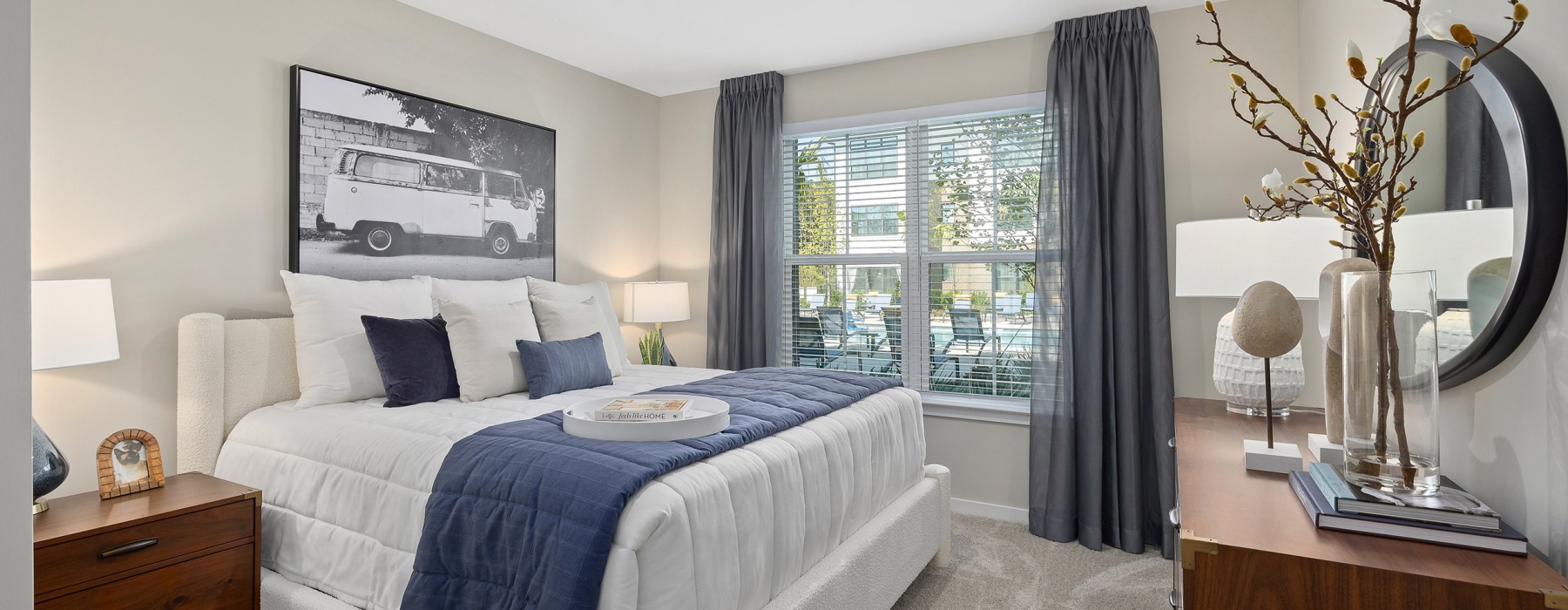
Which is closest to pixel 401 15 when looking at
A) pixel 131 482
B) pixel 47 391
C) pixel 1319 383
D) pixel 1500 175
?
pixel 47 391

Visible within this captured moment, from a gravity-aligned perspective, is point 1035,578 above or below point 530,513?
below

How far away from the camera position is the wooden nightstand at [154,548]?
167 centimetres

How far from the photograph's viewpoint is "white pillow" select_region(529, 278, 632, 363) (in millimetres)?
3371

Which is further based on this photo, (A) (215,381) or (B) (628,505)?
(A) (215,381)

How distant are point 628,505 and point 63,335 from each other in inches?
64.8

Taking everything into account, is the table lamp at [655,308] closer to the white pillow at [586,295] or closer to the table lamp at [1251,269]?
the white pillow at [586,295]

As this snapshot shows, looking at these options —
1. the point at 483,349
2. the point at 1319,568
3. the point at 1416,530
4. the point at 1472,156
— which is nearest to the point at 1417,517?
the point at 1416,530

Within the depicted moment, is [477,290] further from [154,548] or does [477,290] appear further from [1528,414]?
[1528,414]

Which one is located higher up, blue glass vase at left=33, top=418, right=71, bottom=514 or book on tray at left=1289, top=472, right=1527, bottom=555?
book on tray at left=1289, top=472, right=1527, bottom=555

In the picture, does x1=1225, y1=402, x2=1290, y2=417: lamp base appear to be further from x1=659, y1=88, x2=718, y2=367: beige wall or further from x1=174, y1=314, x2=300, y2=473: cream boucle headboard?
x1=174, y1=314, x2=300, y2=473: cream boucle headboard

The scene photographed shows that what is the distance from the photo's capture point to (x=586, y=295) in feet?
11.6

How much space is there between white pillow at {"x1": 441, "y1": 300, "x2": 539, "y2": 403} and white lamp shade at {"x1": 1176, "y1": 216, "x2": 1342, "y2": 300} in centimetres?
232

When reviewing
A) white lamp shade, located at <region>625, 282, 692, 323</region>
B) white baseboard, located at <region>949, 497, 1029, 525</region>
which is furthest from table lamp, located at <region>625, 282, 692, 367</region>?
white baseboard, located at <region>949, 497, 1029, 525</region>

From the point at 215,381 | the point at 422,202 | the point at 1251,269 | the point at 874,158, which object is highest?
the point at 874,158
